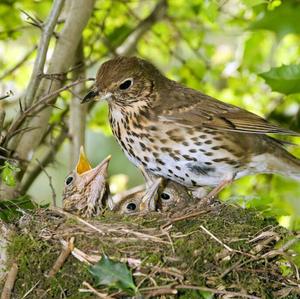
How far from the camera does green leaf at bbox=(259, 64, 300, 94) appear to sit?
14.1 feet

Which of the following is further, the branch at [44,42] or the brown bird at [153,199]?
the brown bird at [153,199]

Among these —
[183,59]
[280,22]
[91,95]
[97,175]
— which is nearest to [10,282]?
[97,175]

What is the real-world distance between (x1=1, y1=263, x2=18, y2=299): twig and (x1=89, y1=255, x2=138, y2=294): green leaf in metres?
0.46

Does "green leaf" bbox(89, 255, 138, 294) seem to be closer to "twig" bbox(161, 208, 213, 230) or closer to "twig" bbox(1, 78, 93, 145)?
"twig" bbox(161, 208, 213, 230)

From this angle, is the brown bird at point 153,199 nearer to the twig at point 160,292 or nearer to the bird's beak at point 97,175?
the bird's beak at point 97,175

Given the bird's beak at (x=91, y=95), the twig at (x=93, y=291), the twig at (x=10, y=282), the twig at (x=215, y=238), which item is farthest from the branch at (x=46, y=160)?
the twig at (x=93, y=291)

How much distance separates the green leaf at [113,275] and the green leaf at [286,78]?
1262 mm

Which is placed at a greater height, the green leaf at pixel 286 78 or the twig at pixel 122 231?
the green leaf at pixel 286 78

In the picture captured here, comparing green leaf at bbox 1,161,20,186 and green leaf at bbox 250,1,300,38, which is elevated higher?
green leaf at bbox 250,1,300,38

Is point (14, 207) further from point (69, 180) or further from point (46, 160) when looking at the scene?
point (46, 160)

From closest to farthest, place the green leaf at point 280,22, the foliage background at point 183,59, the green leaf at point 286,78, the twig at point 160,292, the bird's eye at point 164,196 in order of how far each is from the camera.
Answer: the twig at point 160,292
the green leaf at point 280,22
the green leaf at point 286,78
the bird's eye at point 164,196
the foliage background at point 183,59

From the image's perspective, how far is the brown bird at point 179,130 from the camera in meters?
4.88

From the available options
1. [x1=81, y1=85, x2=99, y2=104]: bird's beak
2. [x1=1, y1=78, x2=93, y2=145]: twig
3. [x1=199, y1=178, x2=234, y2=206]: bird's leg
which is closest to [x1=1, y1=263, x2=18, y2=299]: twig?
[x1=1, y1=78, x2=93, y2=145]: twig

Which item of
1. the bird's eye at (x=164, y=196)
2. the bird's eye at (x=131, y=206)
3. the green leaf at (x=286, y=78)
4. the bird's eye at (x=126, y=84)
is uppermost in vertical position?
the green leaf at (x=286, y=78)
